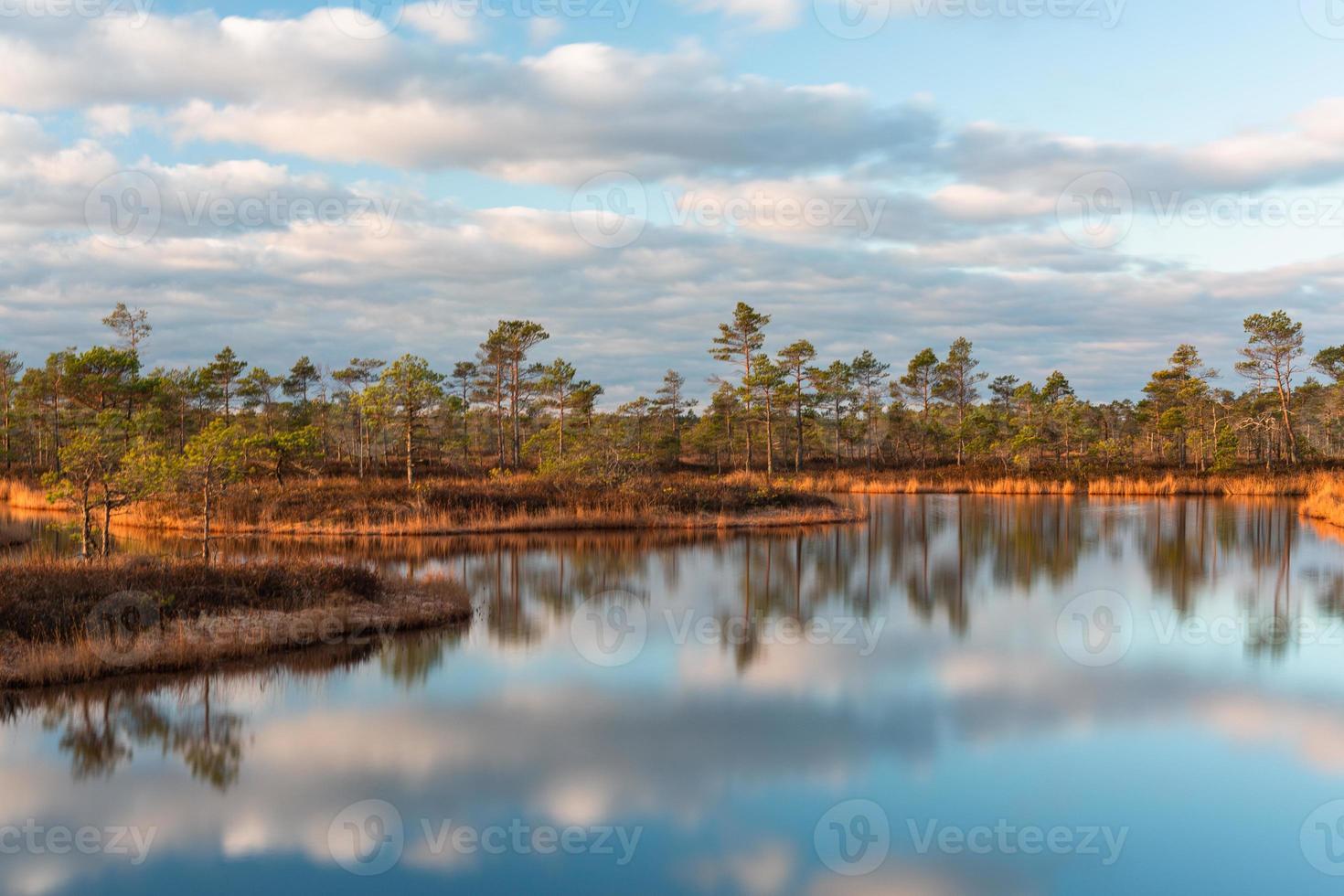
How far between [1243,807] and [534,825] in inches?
320

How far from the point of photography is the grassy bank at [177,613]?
14023mm

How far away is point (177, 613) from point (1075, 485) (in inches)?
2481

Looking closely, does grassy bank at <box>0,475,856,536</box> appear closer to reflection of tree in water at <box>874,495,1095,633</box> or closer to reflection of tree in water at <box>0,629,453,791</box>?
reflection of tree in water at <box>874,495,1095,633</box>

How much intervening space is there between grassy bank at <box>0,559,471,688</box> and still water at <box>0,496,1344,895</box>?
25.9 inches

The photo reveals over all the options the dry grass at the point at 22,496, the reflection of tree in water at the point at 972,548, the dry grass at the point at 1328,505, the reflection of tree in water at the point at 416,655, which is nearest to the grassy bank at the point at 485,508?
the reflection of tree in water at the point at 972,548

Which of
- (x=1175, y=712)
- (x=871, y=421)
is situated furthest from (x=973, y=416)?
(x=1175, y=712)

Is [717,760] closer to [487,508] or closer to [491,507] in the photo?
[487,508]

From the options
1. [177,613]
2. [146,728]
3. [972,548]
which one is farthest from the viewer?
[972,548]

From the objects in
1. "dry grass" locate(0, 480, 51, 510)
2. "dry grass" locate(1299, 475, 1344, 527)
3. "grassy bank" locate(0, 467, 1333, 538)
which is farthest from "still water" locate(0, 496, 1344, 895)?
"dry grass" locate(0, 480, 51, 510)

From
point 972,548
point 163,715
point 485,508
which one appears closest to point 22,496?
point 485,508

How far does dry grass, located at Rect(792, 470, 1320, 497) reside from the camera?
60656 millimetres

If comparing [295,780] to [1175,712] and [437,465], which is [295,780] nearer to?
[1175,712]

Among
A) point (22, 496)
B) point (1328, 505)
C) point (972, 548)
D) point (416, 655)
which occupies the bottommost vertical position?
point (972, 548)

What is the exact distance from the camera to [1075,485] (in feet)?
215
